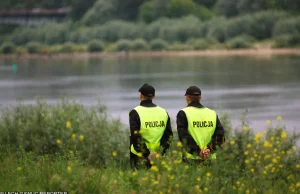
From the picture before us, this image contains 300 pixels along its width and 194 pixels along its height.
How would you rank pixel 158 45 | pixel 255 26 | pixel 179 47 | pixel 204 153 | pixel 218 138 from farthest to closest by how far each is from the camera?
pixel 158 45 < pixel 179 47 < pixel 255 26 < pixel 218 138 < pixel 204 153

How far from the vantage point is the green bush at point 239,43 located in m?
95.3

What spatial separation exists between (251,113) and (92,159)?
14505mm

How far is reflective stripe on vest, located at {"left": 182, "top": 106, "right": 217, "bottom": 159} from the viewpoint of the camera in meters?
10.9

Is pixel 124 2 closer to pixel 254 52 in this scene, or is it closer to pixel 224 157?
pixel 254 52

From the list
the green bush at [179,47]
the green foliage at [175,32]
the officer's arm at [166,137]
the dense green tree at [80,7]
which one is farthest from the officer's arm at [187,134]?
the dense green tree at [80,7]

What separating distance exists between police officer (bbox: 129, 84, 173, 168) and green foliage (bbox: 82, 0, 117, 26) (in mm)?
134826

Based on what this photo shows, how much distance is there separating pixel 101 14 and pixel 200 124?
5433 inches

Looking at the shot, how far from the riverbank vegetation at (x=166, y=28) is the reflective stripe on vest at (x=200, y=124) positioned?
8157cm

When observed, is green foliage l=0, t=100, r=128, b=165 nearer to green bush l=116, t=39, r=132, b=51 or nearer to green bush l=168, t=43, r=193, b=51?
green bush l=168, t=43, r=193, b=51

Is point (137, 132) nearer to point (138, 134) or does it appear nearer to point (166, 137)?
point (138, 134)

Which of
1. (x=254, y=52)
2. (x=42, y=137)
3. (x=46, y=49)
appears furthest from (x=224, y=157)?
(x=46, y=49)

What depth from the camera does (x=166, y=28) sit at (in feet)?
377

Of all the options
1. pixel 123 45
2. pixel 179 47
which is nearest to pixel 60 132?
pixel 179 47

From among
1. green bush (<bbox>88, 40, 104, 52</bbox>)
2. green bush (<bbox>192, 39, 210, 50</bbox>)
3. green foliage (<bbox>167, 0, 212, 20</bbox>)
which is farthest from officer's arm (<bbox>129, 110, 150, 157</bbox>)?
green foliage (<bbox>167, 0, 212, 20</bbox>)
